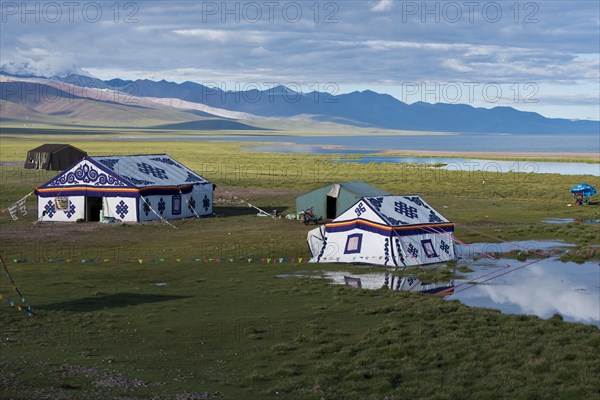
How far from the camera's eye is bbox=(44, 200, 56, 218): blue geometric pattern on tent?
46000mm

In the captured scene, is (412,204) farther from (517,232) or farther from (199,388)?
(199,388)

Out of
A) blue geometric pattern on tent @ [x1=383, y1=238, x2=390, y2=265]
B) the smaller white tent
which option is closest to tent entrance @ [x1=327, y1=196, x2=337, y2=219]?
the smaller white tent

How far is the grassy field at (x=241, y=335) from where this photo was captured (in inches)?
652

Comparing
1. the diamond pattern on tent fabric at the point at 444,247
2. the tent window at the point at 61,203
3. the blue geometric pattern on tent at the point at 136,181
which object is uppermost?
the blue geometric pattern on tent at the point at 136,181

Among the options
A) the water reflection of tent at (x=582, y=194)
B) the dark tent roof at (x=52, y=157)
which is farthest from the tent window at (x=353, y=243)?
the dark tent roof at (x=52, y=157)

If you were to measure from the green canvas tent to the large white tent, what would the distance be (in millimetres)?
6789

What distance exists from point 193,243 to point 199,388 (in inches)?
870

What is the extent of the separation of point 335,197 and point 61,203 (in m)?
14.6

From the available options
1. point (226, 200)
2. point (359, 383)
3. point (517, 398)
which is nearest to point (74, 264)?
point (359, 383)

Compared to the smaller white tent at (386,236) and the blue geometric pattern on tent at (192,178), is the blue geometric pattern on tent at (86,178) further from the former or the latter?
the smaller white tent at (386,236)

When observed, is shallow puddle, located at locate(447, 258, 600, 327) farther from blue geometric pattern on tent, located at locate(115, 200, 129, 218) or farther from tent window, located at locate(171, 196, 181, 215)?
blue geometric pattern on tent, located at locate(115, 200, 129, 218)

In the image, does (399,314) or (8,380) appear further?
(399,314)

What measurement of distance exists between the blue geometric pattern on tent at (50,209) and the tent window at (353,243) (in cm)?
1992

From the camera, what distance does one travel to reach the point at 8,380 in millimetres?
16344
